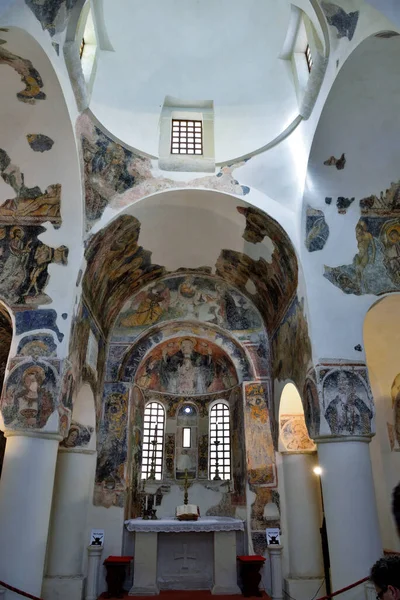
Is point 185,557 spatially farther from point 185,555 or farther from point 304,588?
point 304,588

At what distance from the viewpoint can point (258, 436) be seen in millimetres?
13445

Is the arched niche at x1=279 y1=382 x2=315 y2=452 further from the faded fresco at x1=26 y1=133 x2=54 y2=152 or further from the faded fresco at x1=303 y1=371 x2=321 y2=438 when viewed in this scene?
the faded fresco at x1=26 y1=133 x2=54 y2=152

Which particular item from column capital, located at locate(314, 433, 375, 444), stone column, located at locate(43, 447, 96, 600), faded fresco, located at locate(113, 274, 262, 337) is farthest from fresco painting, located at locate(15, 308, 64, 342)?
column capital, located at locate(314, 433, 375, 444)

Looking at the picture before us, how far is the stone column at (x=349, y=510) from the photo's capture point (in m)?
8.74

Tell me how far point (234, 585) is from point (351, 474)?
5.07 metres

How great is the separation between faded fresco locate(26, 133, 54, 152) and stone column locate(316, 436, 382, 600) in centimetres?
827

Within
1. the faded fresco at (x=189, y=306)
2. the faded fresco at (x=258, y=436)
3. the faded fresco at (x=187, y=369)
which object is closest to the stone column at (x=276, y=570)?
the faded fresco at (x=258, y=436)

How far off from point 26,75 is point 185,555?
11992 mm

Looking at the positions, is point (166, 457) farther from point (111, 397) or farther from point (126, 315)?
point (126, 315)

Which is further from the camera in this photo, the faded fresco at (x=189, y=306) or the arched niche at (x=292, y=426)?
the faded fresco at (x=189, y=306)

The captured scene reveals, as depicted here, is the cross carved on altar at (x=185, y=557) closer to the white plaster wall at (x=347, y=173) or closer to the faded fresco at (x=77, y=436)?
the faded fresco at (x=77, y=436)

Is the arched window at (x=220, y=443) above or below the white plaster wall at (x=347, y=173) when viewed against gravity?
below

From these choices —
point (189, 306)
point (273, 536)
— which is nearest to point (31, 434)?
point (273, 536)

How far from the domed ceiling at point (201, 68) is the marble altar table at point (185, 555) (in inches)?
376
